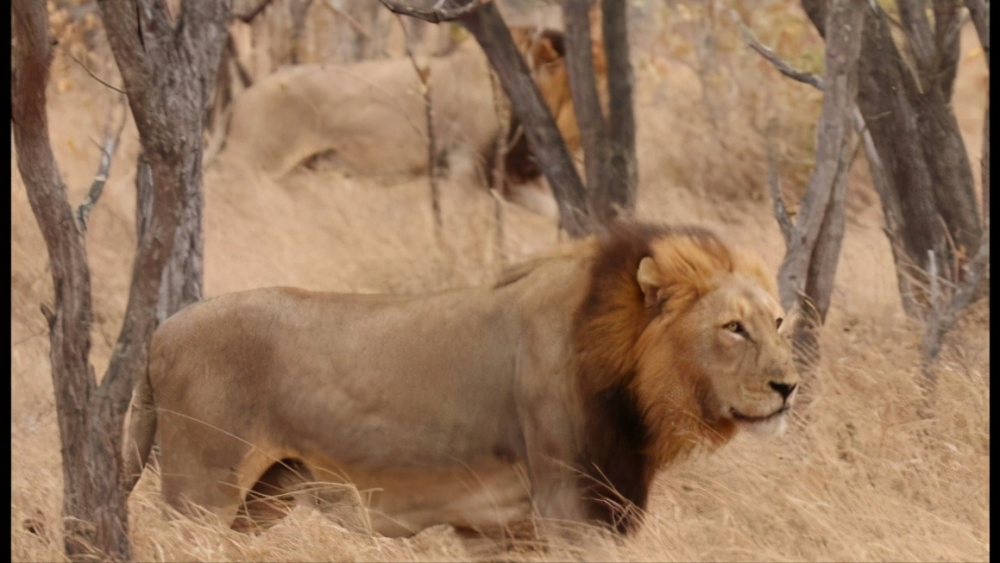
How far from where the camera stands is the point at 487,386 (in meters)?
4.19

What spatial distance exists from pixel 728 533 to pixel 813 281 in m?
2.21

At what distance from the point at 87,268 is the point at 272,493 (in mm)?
922

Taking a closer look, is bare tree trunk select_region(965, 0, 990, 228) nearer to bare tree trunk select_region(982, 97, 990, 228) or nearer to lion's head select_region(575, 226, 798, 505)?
bare tree trunk select_region(982, 97, 990, 228)

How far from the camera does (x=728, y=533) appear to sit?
172 inches

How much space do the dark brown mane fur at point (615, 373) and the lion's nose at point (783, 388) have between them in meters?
0.36

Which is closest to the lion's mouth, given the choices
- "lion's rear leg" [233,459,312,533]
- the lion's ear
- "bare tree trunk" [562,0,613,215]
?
the lion's ear

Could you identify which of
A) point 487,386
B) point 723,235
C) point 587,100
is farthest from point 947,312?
point 587,100

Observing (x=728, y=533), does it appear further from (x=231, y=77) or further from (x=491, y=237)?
(x=231, y=77)

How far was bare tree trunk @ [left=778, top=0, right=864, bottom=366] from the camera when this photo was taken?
19.0ft

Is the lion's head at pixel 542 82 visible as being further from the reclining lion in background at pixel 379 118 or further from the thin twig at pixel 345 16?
the thin twig at pixel 345 16

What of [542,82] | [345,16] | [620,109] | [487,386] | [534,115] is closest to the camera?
[487,386]

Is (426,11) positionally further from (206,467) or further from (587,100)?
(587,100)

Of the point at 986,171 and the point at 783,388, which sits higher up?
the point at 986,171

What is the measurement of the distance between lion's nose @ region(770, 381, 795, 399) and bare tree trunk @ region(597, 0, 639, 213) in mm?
4577
